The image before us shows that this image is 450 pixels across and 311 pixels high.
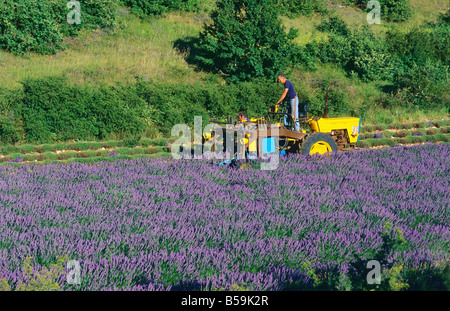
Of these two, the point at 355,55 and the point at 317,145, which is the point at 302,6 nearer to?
the point at 355,55

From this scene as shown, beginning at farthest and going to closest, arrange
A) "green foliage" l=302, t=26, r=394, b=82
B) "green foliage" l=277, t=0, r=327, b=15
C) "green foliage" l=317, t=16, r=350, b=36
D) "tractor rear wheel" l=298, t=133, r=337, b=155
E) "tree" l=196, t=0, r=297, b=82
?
1. "green foliage" l=277, t=0, r=327, b=15
2. "green foliage" l=317, t=16, r=350, b=36
3. "green foliage" l=302, t=26, r=394, b=82
4. "tree" l=196, t=0, r=297, b=82
5. "tractor rear wheel" l=298, t=133, r=337, b=155

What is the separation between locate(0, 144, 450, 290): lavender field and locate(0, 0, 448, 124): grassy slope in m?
8.37

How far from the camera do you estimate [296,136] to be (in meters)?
9.84

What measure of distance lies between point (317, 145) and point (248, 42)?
8846mm

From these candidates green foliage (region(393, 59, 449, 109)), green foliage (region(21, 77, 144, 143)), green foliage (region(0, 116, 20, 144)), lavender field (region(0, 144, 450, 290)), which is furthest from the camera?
green foliage (region(393, 59, 449, 109))

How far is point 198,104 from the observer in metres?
14.2

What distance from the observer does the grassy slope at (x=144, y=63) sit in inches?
652

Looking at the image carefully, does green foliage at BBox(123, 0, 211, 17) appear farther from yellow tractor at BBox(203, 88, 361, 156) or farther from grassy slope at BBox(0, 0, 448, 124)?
yellow tractor at BBox(203, 88, 361, 156)

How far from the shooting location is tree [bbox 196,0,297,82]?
17.8 m

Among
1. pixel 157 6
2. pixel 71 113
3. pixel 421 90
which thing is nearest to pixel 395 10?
pixel 421 90

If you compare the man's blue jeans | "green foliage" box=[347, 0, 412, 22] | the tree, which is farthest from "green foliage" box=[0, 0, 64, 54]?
"green foliage" box=[347, 0, 412, 22]

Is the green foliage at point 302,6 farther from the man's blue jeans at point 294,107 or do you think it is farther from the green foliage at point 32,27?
the man's blue jeans at point 294,107

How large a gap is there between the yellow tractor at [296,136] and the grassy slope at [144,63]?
582 centimetres
